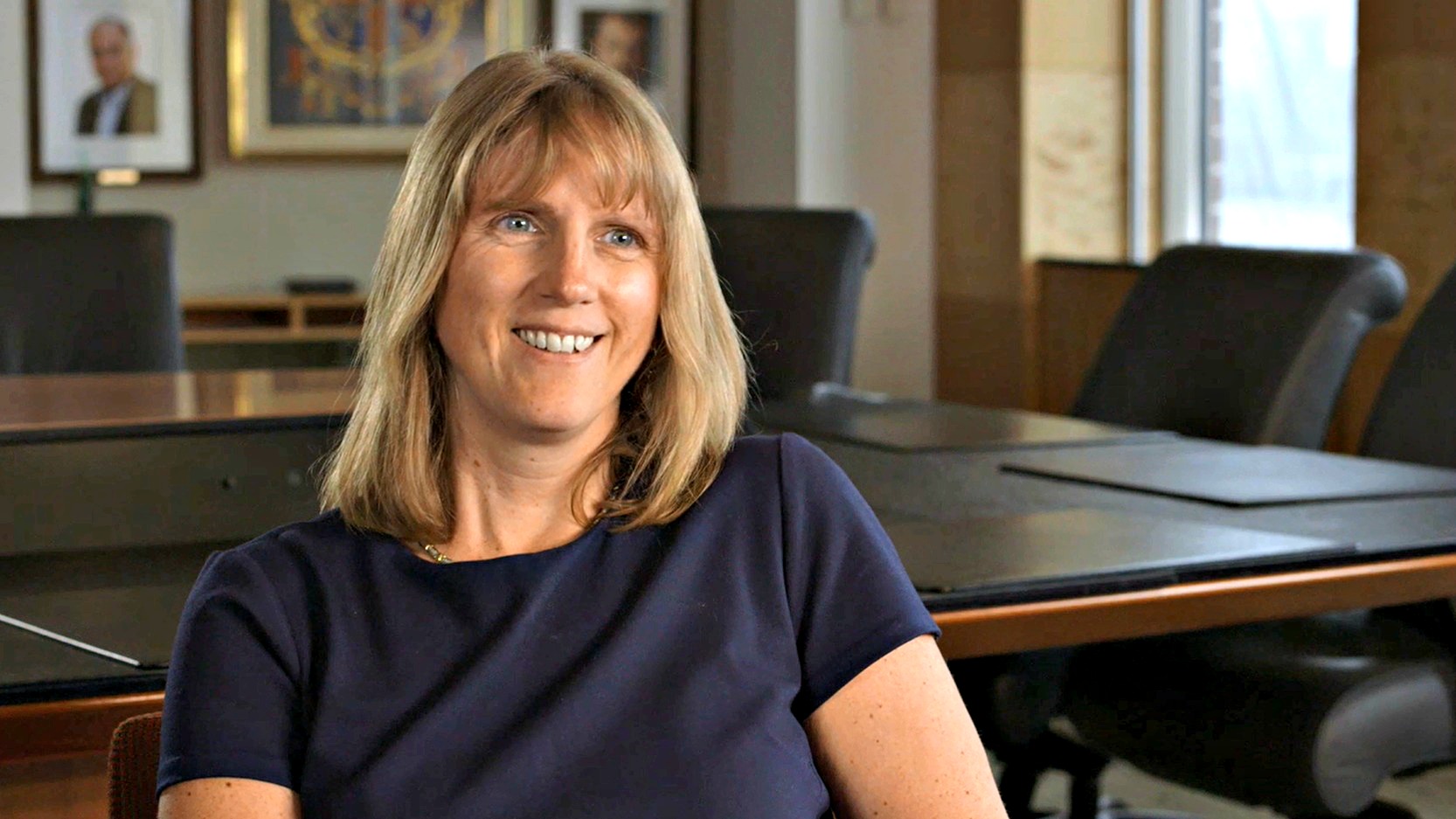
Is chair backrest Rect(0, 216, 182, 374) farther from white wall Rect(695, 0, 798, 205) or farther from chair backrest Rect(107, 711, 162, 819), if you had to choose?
white wall Rect(695, 0, 798, 205)

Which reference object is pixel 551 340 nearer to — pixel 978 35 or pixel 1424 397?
pixel 1424 397

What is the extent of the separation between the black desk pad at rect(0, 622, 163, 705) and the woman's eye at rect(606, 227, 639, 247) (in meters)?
0.51

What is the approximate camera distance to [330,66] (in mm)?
6812

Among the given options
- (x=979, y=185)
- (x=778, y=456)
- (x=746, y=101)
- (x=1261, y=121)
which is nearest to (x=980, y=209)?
(x=979, y=185)

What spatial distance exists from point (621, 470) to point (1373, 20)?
353cm

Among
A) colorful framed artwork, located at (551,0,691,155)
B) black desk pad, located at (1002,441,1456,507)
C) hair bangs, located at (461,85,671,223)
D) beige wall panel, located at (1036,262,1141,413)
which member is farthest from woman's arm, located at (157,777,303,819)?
colorful framed artwork, located at (551,0,691,155)

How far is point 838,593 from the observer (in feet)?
4.23

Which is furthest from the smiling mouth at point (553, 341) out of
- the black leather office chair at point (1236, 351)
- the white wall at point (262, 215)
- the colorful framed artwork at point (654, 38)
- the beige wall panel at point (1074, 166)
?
the colorful framed artwork at point (654, 38)

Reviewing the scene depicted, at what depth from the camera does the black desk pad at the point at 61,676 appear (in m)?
1.47

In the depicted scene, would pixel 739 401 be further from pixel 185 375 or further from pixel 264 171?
pixel 264 171

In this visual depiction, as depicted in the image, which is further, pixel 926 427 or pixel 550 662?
pixel 926 427

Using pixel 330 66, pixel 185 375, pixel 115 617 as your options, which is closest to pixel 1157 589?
pixel 115 617

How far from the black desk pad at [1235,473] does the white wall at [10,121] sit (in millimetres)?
3921

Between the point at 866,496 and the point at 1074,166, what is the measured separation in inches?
137
